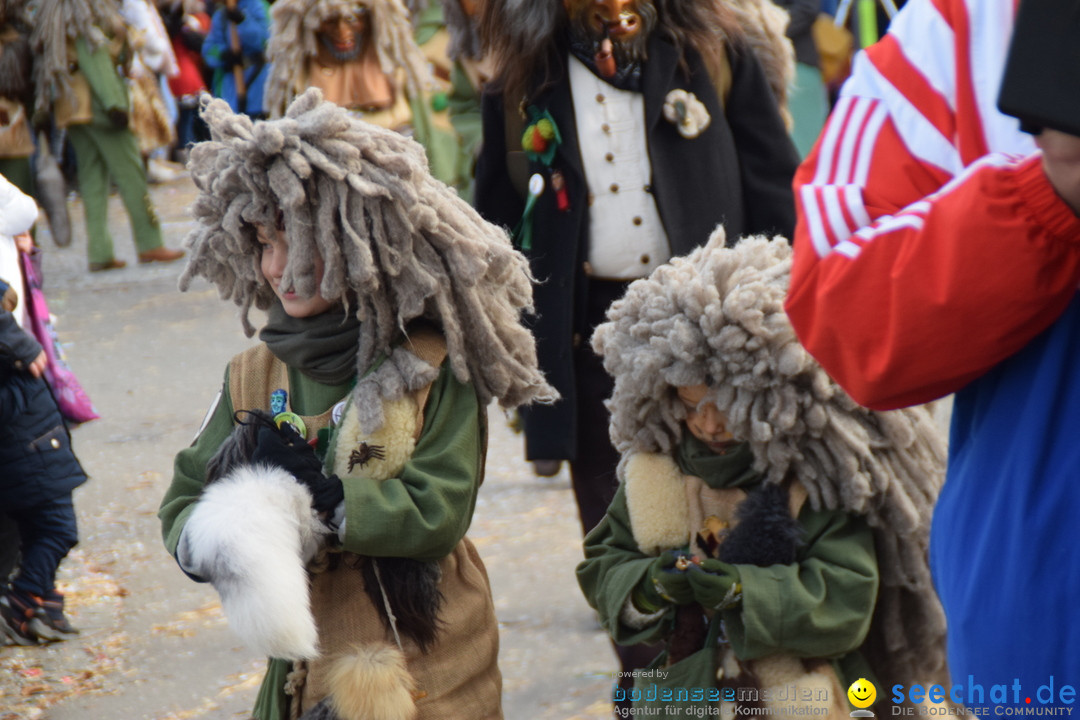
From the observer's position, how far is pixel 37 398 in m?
4.32

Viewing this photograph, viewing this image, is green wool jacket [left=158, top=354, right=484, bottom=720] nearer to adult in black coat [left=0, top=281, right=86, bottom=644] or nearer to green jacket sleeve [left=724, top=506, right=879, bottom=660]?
green jacket sleeve [left=724, top=506, right=879, bottom=660]

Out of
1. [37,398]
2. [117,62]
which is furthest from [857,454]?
[117,62]

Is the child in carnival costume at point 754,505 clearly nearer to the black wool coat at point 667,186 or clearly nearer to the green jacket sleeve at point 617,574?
the green jacket sleeve at point 617,574

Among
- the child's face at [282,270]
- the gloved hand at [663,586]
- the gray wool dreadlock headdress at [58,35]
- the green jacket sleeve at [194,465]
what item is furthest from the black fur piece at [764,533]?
the gray wool dreadlock headdress at [58,35]

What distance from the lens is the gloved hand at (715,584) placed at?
251 centimetres

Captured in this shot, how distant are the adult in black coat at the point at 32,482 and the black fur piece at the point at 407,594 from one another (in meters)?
2.08

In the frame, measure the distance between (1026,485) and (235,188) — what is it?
168 centimetres

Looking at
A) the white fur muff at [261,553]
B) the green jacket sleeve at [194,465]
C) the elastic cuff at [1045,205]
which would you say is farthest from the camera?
the green jacket sleeve at [194,465]

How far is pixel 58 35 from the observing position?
904 cm

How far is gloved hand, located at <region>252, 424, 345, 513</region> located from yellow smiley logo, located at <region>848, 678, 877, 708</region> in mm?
1088

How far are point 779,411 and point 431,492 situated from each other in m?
0.69

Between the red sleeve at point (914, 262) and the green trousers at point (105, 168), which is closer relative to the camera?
the red sleeve at point (914, 262)

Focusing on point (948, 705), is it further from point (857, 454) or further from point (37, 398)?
point (37, 398)

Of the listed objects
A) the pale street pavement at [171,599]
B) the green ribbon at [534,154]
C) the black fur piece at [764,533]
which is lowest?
the pale street pavement at [171,599]
